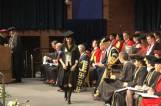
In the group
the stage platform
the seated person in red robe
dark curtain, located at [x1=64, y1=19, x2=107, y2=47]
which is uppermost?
dark curtain, located at [x1=64, y1=19, x2=107, y2=47]

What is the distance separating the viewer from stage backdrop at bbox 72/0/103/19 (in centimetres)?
1738

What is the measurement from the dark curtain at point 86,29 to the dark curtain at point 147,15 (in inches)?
49.6

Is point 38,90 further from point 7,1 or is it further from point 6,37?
point 7,1

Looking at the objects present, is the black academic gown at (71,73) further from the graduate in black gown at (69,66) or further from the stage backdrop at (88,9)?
the stage backdrop at (88,9)

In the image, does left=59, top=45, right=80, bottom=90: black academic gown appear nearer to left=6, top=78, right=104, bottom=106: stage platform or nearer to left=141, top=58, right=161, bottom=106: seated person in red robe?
left=6, top=78, right=104, bottom=106: stage platform

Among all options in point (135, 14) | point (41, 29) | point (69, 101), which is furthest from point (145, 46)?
point (41, 29)

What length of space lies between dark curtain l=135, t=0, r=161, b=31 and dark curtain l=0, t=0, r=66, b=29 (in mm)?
2593

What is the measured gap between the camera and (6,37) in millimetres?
14984

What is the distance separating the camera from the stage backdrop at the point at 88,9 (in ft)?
57.0

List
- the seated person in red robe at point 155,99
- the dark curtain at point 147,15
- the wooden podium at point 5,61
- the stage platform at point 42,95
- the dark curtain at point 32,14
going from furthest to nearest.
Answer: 1. the dark curtain at point 32,14
2. the dark curtain at point 147,15
3. the wooden podium at point 5,61
4. the stage platform at point 42,95
5. the seated person in red robe at point 155,99

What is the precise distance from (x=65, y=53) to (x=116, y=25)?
7175 mm

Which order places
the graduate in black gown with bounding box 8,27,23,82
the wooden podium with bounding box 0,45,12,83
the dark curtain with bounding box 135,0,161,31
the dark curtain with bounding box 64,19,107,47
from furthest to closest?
the dark curtain with bounding box 64,19,107,47
the dark curtain with bounding box 135,0,161,31
the graduate in black gown with bounding box 8,27,23,82
the wooden podium with bounding box 0,45,12,83

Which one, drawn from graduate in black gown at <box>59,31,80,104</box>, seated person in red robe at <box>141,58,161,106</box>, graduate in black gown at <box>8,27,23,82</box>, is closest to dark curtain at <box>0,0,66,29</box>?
graduate in black gown at <box>8,27,23,82</box>

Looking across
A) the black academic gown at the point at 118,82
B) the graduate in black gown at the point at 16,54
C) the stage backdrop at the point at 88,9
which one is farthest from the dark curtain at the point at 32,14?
the black academic gown at the point at 118,82
